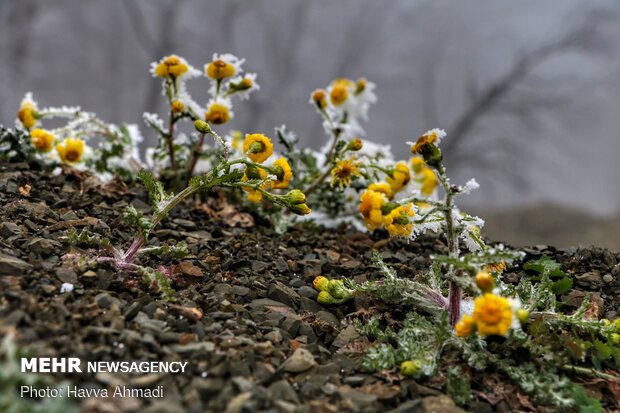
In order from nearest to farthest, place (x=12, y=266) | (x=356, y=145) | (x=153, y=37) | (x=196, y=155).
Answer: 1. (x=12, y=266)
2. (x=356, y=145)
3. (x=196, y=155)
4. (x=153, y=37)

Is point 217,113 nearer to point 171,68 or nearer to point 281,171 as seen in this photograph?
point 171,68

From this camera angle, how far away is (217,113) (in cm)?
276

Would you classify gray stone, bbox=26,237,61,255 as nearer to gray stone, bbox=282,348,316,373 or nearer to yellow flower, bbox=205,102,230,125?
gray stone, bbox=282,348,316,373

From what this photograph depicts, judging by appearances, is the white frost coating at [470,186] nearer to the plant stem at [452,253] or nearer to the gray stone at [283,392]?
the plant stem at [452,253]

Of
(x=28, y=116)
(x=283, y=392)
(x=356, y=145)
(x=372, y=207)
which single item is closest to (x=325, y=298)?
(x=372, y=207)

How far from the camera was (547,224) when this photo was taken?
8.62 m

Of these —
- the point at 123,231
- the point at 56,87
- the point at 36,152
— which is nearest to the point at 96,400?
the point at 123,231

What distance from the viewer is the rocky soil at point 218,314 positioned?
151cm

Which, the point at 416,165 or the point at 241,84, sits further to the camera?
the point at 416,165

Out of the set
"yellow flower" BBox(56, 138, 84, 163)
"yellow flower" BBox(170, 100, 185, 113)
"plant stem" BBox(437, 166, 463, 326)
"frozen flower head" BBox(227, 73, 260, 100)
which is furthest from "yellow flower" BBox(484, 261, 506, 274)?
"yellow flower" BBox(56, 138, 84, 163)

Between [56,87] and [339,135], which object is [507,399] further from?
[56,87]

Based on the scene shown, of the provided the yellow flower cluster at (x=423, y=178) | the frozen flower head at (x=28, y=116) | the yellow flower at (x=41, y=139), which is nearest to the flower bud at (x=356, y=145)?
the yellow flower cluster at (x=423, y=178)

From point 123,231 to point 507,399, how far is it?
1.56m

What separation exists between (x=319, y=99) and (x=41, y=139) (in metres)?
1.42
